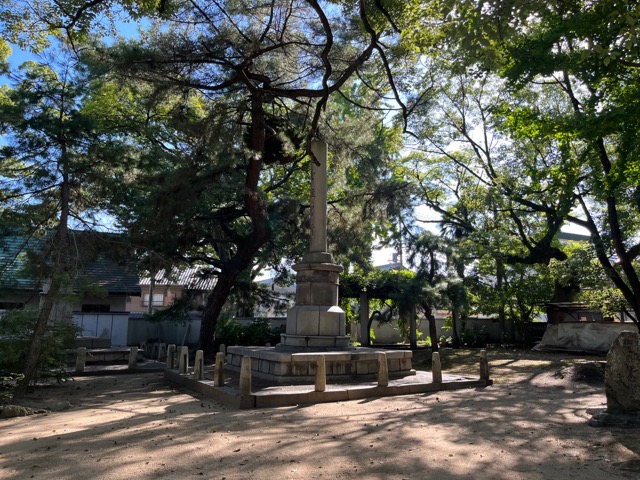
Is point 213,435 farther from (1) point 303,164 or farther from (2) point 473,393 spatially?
(1) point 303,164

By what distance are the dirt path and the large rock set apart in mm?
542

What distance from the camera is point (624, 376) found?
7301 millimetres

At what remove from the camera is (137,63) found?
37.7ft

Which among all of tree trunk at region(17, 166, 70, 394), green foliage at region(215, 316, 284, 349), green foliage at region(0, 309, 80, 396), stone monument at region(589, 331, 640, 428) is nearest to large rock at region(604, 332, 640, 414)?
stone monument at region(589, 331, 640, 428)

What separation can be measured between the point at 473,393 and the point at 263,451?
669cm

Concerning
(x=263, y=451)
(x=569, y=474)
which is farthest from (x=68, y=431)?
(x=569, y=474)

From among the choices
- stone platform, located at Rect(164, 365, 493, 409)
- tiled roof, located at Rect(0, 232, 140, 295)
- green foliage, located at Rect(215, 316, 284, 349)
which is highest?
tiled roof, located at Rect(0, 232, 140, 295)

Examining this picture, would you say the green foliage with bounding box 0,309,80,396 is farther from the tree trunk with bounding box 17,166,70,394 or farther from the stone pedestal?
the stone pedestal

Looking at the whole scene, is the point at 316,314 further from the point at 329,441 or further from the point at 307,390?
the point at 329,441

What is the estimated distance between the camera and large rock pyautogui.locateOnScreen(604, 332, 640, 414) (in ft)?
23.7

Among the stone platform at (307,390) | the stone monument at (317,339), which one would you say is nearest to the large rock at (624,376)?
the stone platform at (307,390)

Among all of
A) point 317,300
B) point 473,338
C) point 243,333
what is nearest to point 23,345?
point 317,300

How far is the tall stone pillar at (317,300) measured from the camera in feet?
41.5

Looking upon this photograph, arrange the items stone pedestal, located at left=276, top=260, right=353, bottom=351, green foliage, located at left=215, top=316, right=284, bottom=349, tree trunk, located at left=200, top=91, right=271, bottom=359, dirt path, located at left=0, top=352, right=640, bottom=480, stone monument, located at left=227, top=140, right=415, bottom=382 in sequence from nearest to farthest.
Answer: dirt path, located at left=0, top=352, right=640, bottom=480 → stone monument, located at left=227, top=140, right=415, bottom=382 → stone pedestal, located at left=276, top=260, right=353, bottom=351 → tree trunk, located at left=200, top=91, right=271, bottom=359 → green foliage, located at left=215, top=316, right=284, bottom=349
